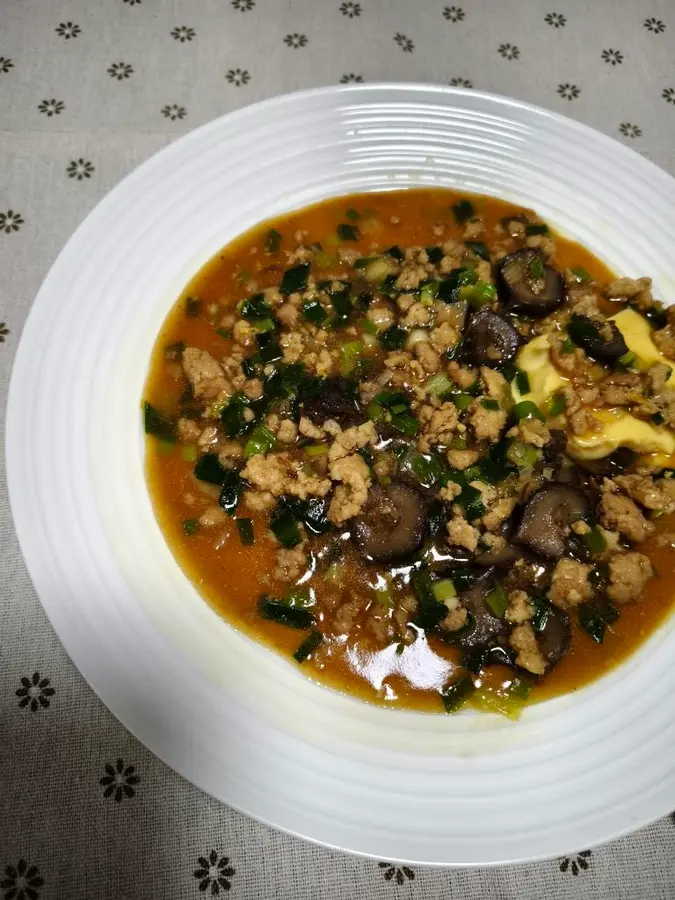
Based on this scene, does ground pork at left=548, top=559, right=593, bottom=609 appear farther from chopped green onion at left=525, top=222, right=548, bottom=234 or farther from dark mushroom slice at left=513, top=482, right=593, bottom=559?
chopped green onion at left=525, top=222, right=548, bottom=234

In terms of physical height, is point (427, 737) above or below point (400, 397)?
below

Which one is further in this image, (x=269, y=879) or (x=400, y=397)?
(x=400, y=397)

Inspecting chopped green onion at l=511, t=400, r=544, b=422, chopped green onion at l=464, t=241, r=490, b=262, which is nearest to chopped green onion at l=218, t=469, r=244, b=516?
chopped green onion at l=511, t=400, r=544, b=422

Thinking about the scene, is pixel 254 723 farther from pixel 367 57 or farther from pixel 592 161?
pixel 367 57

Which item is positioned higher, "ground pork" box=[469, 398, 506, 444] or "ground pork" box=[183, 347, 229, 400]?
"ground pork" box=[183, 347, 229, 400]

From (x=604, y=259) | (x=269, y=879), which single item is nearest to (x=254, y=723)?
(x=269, y=879)

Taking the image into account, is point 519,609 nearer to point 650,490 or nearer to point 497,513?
point 497,513
